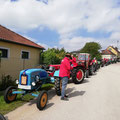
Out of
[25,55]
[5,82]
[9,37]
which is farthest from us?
[25,55]

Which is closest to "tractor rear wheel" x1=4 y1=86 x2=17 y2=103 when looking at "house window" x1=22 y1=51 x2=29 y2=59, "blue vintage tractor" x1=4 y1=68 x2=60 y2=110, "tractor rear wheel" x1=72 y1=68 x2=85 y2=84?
"blue vintage tractor" x1=4 y1=68 x2=60 y2=110

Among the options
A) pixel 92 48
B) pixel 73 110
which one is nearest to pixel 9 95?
pixel 73 110

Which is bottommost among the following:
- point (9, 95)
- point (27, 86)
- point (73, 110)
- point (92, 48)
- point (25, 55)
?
point (73, 110)

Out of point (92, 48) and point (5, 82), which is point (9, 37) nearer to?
point (5, 82)

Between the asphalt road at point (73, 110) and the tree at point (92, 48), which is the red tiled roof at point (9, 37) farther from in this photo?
the tree at point (92, 48)

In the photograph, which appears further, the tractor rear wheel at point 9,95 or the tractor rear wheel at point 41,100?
the tractor rear wheel at point 9,95

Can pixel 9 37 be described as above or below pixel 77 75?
above

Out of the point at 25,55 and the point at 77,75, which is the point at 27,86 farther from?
the point at 25,55

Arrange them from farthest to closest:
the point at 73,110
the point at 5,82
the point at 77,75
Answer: the point at 5,82 → the point at 77,75 → the point at 73,110

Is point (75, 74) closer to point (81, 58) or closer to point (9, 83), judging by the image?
point (9, 83)

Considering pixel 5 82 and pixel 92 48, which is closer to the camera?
pixel 5 82

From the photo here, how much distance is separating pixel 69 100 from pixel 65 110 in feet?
2.81

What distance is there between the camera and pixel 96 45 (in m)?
47.3

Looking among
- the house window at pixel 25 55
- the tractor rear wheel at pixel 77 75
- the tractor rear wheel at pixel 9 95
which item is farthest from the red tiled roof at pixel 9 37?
the tractor rear wheel at pixel 77 75
